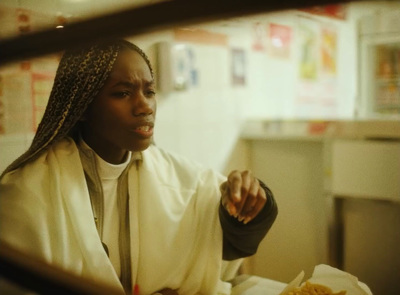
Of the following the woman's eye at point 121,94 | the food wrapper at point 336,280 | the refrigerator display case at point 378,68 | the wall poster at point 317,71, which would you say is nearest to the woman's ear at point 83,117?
the woman's eye at point 121,94

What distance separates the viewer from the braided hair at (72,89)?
32.7 inches

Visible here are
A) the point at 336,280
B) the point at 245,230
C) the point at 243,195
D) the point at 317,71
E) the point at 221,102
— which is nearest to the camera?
the point at 336,280

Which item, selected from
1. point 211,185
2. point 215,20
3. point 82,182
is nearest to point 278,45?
point 211,185

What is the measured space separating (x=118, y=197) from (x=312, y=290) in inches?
19.3

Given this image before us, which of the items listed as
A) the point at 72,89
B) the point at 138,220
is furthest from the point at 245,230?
the point at 72,89

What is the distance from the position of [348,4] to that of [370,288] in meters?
0.55

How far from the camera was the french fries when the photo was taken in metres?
0.68

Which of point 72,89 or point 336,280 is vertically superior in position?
point 72,89

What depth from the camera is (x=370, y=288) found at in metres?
0.74

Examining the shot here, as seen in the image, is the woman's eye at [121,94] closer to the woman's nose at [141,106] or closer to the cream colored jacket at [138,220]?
the woman's nose at [141,106]

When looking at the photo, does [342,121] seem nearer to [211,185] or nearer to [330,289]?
[211,185]

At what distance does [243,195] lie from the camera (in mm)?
844

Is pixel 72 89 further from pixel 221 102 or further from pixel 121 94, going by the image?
pixel 221 102

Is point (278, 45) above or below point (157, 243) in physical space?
above
